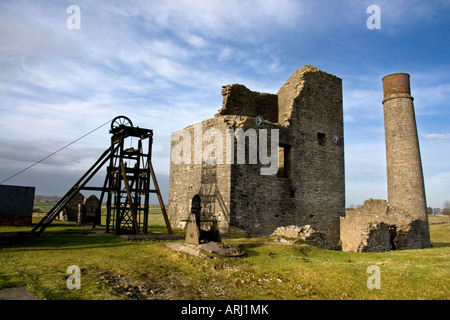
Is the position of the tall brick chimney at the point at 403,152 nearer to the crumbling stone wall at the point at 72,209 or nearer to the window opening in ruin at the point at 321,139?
the window opening in ruin at the point at 321,139

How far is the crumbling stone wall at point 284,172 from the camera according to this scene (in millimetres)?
15008

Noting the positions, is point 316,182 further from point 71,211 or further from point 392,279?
Result: point 71,211

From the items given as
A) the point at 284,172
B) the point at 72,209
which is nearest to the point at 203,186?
the point at 284,172

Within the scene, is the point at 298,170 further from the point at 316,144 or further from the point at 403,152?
the point at 403,152

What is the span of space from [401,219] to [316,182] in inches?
184

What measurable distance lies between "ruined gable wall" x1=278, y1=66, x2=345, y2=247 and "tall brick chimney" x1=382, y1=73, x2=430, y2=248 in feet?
13.4

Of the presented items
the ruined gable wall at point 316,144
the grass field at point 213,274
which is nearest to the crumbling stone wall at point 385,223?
the ruined gable wall at point 316,144

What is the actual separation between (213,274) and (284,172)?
1148cm

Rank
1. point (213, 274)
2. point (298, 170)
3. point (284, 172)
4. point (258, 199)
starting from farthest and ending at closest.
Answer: point (284, 172), point (298, 170), point (258, 199), point (213, 274)

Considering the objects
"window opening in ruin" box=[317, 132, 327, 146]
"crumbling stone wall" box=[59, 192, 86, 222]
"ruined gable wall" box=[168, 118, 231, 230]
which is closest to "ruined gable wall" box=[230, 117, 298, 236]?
"ruined gable wall" box=[168, 118, 231, 230]

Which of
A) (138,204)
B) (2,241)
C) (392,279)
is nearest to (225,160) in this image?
(138,204)

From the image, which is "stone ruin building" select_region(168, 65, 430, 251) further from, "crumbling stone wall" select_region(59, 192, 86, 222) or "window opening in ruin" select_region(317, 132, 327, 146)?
"crumbling stone wall" select_region(59, 192, 86, 222)

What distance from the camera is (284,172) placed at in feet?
57.8

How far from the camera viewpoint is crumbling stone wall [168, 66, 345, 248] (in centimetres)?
1501
